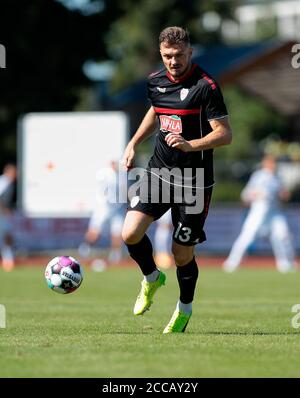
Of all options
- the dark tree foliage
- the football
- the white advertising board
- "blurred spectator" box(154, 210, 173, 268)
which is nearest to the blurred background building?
the dark tree foliage

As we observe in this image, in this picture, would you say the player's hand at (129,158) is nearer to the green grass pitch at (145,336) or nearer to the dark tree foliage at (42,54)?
the green grass pitch at (145,336)

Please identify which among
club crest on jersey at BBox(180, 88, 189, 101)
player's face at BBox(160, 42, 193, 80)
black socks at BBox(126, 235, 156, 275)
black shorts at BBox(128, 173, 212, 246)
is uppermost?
player's face at BBox(160, 42, 193, 80)

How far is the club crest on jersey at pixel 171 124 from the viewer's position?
9562 millimetres

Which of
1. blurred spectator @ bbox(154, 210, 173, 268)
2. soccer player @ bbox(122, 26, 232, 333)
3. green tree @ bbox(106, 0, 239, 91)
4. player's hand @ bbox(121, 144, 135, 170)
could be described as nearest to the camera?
soccer player @ bbox(122, 26, 232, 333)

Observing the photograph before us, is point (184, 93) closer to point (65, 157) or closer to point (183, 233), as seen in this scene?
point (183, 233)

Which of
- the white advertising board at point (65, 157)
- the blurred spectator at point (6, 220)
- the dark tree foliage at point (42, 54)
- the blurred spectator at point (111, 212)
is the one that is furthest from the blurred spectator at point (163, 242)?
the dark tree foliage at point (42, 54)

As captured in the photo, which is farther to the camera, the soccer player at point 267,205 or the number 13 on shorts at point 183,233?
the soccer player at point 267,205

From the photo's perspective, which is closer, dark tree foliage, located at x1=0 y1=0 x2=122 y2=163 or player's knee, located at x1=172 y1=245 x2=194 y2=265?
player's knee, located at x1=172 y1=245 x2=194 y2=265

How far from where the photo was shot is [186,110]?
9.49 metres

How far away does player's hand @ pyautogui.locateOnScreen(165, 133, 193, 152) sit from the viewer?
909 centimetres

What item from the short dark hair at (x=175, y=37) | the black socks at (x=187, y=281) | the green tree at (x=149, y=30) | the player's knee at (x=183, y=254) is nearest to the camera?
the short dark hair at (x=175, y=37)

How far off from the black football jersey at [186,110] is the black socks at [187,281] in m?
0.84

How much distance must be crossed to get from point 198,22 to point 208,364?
55.6 metres

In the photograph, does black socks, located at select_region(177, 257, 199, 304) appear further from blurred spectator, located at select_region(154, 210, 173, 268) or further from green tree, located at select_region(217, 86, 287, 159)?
green tree, located at select_region(217, 86, 287, 159)
